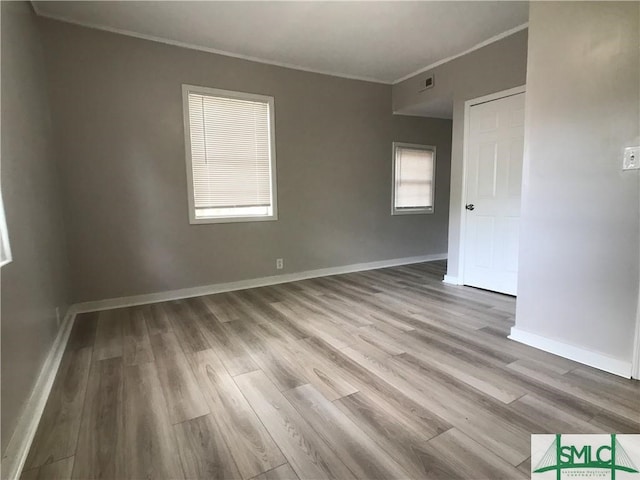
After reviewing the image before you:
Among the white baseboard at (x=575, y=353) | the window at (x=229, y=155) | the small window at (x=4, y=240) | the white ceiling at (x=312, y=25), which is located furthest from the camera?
the window at (x=229, y=155)

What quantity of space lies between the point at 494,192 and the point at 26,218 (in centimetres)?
407

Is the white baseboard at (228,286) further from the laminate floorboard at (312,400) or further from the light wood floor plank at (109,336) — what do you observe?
the laminate floorboard at (312,400)

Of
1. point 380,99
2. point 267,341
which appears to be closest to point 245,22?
point 380,99

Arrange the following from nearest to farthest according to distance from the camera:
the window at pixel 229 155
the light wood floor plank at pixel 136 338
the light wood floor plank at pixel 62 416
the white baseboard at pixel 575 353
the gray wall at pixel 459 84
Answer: the light wood floor plank at pixel 62 416, the white baseboard at pixel 575 353, the light wood floor plank at pixel 136 338, the gray wall at pixel 459 84, the window at pixel 229 155

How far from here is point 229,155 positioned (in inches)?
151

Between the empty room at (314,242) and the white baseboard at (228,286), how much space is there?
0.04 m

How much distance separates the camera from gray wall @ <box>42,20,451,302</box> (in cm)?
315

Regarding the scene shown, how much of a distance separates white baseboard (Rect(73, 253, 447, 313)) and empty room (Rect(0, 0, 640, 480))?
4cm

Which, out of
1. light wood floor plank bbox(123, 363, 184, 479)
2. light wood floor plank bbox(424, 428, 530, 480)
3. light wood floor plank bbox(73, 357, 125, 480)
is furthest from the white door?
light wood floor plank bbox(73, 357, 125, 480)

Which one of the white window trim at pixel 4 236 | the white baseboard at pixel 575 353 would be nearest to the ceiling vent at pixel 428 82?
the white baseboard at pixel 575 353

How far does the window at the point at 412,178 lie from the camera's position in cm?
511

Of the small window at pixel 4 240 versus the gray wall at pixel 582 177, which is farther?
the gray wall at pixel 582 177

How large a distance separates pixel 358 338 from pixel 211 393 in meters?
1.15

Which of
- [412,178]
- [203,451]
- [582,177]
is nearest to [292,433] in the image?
[203,451]
